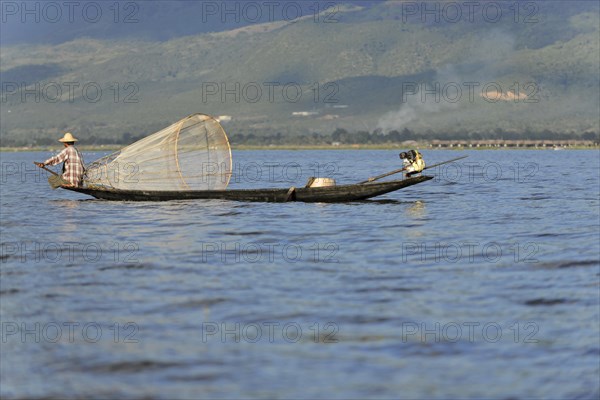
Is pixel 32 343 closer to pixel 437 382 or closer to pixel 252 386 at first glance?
pixel 252 386

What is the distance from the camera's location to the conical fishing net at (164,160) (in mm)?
37781

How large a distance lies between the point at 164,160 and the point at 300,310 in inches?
925

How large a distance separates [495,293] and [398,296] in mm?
1834

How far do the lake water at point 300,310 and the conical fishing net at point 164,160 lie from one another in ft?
21.8

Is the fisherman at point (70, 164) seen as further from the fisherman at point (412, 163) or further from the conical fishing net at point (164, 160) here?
the fisherman at point (412, 163)

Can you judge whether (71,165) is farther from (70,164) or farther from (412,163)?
(412,163)

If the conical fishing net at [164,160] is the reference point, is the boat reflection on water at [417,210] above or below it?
below

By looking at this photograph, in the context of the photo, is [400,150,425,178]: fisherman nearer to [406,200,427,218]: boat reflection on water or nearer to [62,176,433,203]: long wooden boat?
[62,176,433,203]: long wooden boat

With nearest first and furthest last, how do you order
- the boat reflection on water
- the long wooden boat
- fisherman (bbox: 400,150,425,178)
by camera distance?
the boat reflection on water
fisherman (bbox: 400,150,425,178)
the long wooden boat

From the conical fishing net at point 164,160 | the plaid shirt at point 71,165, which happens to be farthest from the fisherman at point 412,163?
the plaid shirt at point 71,165

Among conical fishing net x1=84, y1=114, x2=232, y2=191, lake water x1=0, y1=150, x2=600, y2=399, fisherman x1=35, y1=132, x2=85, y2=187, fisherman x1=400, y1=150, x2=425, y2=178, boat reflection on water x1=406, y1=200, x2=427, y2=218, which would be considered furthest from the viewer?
conical fishing net x1=84, y1=114, x2=232, y2=191

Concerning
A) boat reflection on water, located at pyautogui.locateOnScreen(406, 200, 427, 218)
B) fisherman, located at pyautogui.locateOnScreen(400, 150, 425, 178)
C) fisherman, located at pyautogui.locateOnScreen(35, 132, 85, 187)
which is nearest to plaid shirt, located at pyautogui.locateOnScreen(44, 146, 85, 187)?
fisherman, located at pyautogui.locateOnScreen(35, 132, 85, 187)

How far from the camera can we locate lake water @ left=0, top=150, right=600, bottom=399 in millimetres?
12516

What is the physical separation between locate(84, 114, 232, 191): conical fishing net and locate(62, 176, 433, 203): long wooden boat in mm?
1142
